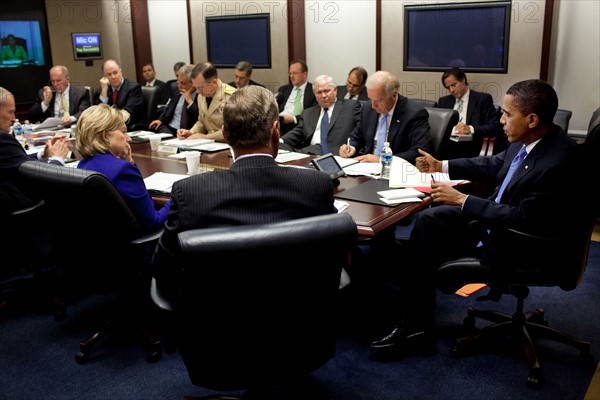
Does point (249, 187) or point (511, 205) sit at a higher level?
point (249, 187)

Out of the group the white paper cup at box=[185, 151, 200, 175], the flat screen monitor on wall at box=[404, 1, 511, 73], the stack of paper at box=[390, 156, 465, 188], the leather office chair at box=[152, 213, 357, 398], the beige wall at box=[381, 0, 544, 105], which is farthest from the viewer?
the flat screen monitor on wall at box=[404, 1, 511, 73]

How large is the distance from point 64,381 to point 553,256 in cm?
230

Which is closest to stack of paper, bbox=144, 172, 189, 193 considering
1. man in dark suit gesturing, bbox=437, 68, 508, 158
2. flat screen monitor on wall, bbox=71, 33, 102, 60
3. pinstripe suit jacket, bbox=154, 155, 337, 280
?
pinstripe suit jacket, bbox=154, 155, 337, 280

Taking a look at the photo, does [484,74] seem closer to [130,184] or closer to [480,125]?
[480,125]

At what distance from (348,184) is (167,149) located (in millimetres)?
1714

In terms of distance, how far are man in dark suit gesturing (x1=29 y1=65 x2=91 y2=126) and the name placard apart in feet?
7.33

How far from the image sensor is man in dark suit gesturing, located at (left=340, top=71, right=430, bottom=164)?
3.90m

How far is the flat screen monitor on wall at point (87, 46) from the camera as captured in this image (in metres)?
8.55

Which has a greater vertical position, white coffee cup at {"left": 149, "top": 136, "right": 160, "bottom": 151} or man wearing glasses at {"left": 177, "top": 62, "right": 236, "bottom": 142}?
man wearing glasses at {"left": 177, "top": 62, "right": 236, "bottom": 142}

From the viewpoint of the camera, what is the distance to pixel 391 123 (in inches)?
160

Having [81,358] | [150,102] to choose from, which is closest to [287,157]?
[81,358]

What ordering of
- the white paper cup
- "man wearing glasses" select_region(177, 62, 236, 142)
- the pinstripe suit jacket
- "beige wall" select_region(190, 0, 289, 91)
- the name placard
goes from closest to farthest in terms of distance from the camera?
the pinstripe suit jacket
the white paper cup
the name placard
"man wearing glasses" select_region(177, 62, 236, 142)
"beige wall" select_region(190, 0, 289, 91)

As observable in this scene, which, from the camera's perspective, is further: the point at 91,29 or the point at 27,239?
the point at 91,29

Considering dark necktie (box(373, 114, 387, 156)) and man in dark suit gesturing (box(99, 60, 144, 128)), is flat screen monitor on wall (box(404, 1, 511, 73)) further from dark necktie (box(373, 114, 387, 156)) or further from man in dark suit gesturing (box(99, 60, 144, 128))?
man in dark suit gesturing (box(99, 60, 144, 128))
